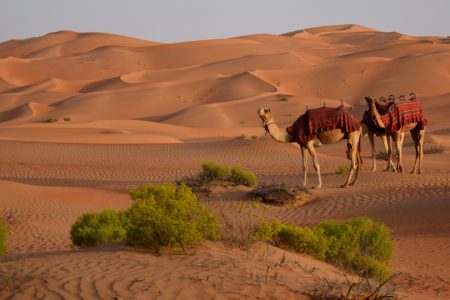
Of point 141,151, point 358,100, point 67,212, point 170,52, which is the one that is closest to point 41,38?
point 170,52

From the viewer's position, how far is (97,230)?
10.6 metres

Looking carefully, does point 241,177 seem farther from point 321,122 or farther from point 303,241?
point 303,241

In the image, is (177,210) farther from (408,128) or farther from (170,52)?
(170,52)

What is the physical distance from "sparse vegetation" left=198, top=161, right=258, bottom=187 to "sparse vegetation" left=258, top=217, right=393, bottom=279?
7169 mm

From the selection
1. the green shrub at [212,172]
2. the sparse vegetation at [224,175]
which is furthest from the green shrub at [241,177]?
the green shrub at [212,172]

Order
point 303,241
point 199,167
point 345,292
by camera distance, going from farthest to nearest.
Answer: point 199,167 < point 303,241 < point 345,292

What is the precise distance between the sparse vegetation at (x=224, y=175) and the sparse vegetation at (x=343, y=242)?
23.5 ft

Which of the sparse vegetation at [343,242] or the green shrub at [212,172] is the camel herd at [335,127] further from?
the sparse vegetation at [343,242]

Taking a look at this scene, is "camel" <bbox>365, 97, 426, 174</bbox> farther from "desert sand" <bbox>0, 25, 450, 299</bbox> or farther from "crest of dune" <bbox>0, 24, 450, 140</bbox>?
"crest of dune" <bbox>0, 24, 450, 140</bbox>

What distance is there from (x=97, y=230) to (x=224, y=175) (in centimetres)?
793

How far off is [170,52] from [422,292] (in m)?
88.2

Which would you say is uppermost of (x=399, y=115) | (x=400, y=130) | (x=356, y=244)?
(x=399, y=115)

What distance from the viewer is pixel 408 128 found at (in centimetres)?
1848

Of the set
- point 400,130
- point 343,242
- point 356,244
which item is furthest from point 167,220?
point 400,130
